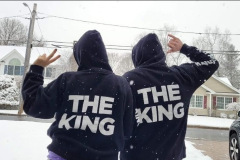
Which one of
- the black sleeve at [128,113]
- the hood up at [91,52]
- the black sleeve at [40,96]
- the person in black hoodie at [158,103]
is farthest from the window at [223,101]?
the black sleeve at [40,96]

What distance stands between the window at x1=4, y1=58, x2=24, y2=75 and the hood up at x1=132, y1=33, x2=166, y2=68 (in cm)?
2837

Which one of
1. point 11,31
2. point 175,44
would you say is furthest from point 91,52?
point 11,31

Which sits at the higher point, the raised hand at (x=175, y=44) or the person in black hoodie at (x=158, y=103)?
the raised hand at (x=175, y=44)

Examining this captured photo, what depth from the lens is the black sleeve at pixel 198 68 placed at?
2243 millimetres

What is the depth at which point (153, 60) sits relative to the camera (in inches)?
88.0

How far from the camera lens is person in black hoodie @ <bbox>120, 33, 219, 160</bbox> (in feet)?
6.79

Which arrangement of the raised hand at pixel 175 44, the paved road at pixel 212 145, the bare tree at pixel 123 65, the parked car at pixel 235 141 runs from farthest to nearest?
1. the bare tree at pixel 123 65
2. the paved road at pixel 212 145
3. the parked car at pixel 235 141
4. the raised hand at pixel 175 44

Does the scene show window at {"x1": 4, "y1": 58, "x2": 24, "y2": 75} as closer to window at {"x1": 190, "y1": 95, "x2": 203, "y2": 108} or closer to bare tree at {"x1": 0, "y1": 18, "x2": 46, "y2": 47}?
bare tree at {"x1": 0, "y1": 18, "x2": 46, "y2": 47}

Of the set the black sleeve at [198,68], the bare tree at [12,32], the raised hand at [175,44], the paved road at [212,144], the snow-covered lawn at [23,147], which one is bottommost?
the paved road at [212,144]

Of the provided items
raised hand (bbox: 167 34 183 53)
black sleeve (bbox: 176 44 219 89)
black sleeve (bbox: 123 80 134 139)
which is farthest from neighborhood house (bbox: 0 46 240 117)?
black sleeve (bbox: 123 80 134 139)

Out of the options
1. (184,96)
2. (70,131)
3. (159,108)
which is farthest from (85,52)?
(184,96)

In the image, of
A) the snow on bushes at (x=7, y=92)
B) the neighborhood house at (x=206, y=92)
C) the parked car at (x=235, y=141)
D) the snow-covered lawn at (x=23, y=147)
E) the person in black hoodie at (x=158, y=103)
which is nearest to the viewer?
the person in black hoodie at (x=158, y=103)

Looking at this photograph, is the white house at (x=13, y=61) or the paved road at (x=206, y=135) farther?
the white house at (x=13, y=61)

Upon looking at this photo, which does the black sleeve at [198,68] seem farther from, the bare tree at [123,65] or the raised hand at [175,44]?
the bare tree at [123,65]
